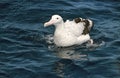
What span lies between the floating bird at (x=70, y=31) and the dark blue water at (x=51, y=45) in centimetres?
26

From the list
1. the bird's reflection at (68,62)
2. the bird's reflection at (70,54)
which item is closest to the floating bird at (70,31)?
the bird's reflection at (70,54)

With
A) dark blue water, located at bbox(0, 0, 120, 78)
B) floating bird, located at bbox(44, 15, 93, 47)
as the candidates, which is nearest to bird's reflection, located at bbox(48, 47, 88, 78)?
dark blue water, located at bbox(0, 0, 120, 78)

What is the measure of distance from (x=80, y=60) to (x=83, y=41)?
1.43 meters

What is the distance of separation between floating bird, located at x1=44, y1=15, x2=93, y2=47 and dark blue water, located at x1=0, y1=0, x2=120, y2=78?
26 cm

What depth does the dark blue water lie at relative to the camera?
45.0ft

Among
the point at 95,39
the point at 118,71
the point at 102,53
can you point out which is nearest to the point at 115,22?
the point at 95,39

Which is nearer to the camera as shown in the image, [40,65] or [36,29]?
[40,65]

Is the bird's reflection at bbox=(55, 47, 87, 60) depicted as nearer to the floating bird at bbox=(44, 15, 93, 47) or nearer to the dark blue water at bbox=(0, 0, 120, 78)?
the dark blue water at bbox=(0, 0, 120, 78)

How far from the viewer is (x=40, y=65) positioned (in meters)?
14.0

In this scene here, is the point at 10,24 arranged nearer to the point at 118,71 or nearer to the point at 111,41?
the point at 111,41

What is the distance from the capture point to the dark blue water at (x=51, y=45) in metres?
13.7

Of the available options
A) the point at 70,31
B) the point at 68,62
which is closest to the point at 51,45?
the point at 70,31

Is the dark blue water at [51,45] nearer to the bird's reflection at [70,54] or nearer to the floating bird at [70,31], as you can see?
the bird's reflection at [70,54]

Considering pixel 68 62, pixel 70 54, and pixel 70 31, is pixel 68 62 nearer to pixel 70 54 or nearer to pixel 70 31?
pixel 70 54
